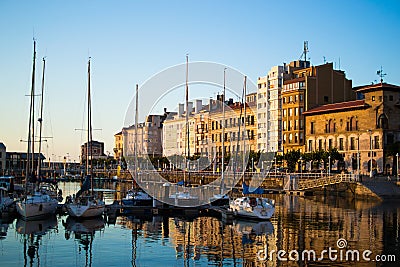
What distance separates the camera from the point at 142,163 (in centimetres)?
14250

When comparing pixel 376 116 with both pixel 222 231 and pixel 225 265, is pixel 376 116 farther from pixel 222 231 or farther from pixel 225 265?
pixel 225 265

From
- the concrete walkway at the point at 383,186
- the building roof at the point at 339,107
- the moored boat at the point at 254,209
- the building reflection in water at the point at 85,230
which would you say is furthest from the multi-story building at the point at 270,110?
the building reflection in water at the point at 85,230

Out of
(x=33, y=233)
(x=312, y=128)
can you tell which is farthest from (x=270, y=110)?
(x=33, y=233)

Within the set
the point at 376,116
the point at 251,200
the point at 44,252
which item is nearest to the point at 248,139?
the point at 376,116

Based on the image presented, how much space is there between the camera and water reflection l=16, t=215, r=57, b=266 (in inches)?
1274

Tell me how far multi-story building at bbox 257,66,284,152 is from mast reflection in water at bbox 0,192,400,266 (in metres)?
53.3

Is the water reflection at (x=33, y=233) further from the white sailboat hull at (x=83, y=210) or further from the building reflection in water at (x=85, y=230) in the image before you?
the white sailboat hull at (x=83, y=210)

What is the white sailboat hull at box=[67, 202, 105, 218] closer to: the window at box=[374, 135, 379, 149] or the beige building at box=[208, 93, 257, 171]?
the window at box=[374, 135, 379, 149]

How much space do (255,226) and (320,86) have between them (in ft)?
205

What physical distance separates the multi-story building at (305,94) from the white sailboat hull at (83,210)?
198 ft

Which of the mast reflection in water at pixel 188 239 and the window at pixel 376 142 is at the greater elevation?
the window at pixel 376 142

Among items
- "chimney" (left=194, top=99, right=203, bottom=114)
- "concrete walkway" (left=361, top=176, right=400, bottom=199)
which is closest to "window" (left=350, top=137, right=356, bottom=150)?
"concrete walkway" (left=361, top=176, right=400, bottom=199)

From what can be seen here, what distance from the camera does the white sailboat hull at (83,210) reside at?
4825cm

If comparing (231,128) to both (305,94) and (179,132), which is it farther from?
(179,132)
